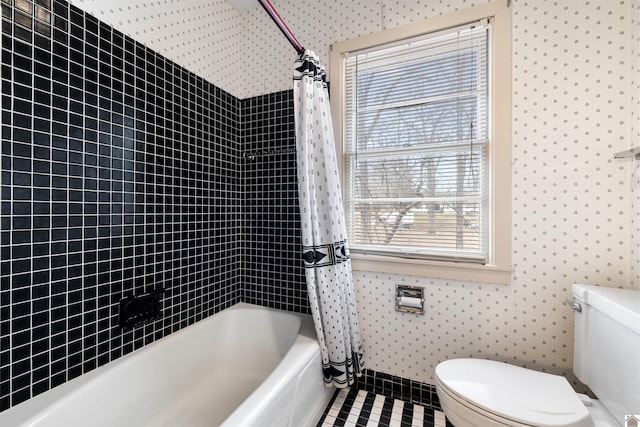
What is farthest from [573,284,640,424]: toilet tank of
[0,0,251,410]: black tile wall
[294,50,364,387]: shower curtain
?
[0,0,251,410]: black tile wall

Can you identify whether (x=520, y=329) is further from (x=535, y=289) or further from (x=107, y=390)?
(x=107, y=390)

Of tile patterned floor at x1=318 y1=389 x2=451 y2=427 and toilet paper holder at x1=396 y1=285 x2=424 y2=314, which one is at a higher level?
toilet paper holder at x1=396 y1=285 x2=424 y2=314

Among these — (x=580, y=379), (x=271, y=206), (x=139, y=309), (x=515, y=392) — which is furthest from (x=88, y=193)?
(x=580, y=379)

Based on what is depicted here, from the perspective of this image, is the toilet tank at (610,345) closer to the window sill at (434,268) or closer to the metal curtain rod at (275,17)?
the window sill at (434,268)

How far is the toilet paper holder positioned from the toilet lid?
1.04ft

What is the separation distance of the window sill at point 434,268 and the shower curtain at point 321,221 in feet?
0.76

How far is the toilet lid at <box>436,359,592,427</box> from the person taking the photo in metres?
0.93

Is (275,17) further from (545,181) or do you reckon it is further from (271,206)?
(545,181)

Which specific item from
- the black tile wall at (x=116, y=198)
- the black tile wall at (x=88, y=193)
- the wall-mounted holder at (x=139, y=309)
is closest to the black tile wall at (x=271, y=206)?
the black tile wall at (x=116, y=198)

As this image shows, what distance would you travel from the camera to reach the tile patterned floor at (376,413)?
1.38 metres

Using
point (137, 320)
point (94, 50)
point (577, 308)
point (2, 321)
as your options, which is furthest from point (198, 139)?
point (577, 308)

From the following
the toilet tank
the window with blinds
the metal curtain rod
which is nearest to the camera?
the toilet tank

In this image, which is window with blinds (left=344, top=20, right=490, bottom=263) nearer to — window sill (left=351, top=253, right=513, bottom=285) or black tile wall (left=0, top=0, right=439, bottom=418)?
window sill (left=351, top=253, right=513, bottom=285)

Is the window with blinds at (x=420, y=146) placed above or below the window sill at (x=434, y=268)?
above
